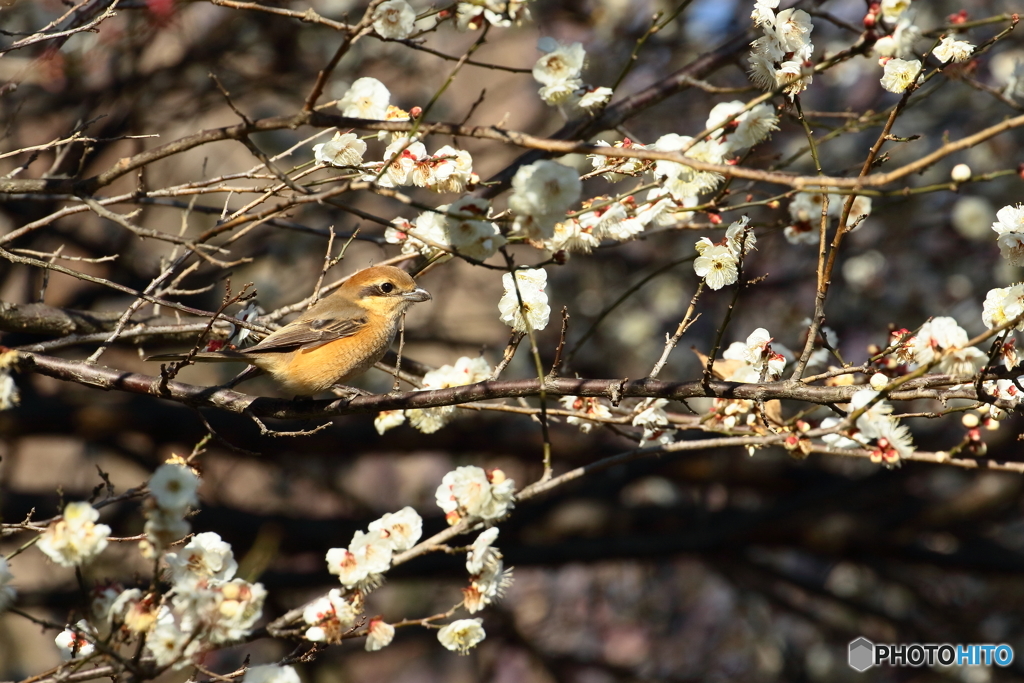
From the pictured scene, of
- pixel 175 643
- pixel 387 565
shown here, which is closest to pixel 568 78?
pixel 387 565

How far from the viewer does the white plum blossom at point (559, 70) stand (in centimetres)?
287

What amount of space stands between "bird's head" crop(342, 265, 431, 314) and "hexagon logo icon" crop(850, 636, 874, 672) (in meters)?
4.53

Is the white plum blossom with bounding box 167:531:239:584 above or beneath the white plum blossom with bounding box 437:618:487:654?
above

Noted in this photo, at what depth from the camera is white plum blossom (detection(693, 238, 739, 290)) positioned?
3.05 meters

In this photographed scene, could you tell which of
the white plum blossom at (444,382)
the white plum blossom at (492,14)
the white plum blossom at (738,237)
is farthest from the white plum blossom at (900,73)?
the white plum blossom at (444,382)

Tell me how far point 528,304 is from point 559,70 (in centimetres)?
80

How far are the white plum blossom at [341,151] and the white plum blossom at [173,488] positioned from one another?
133 centimetres

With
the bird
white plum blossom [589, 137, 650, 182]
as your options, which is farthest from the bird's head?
white plum blossom [589, 137, 650, 182]

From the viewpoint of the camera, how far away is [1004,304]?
2791mm

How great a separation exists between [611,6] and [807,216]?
4987mm

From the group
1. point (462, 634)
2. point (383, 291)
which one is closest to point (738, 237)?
point (462, 634)

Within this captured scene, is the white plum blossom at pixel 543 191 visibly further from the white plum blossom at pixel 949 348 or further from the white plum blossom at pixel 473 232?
the white plum blossom at pixel 949 348

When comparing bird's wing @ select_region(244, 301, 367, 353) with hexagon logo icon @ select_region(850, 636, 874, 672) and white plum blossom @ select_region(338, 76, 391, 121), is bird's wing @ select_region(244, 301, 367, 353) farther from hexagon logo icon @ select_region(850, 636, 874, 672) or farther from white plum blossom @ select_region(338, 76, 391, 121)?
hexagon logo icon @ select_region(850, 636, 874, 672)

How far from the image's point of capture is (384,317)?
14.4 feet
